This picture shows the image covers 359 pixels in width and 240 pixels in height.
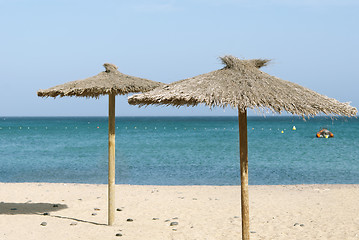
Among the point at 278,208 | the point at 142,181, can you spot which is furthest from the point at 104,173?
the point at 278,208

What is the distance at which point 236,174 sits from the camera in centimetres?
1909

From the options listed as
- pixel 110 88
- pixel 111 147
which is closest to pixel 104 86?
pixel 110 88

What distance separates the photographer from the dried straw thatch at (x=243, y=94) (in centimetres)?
520

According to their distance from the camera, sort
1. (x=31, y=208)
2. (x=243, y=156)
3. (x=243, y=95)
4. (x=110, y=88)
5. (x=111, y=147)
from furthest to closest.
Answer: (x=31, y=208) < (x=111, y=147) < (x=110, y=88) < (x=243, y=156) < (x=243, y=95)

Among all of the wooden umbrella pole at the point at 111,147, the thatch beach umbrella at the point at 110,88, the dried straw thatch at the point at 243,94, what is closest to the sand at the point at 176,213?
the wooden umbrella pole at the point at 111,147

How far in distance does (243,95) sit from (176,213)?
4950 mm

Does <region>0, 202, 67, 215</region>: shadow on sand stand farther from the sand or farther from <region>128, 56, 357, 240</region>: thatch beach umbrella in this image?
<region>128, 56, 357, 240</region>: thatch beach umbrella

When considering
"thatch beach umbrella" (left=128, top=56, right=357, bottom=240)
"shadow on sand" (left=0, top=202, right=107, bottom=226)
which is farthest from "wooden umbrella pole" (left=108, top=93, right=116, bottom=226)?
"thatch beach umbrella" (left=128, top=56, right=357, bottom=240)

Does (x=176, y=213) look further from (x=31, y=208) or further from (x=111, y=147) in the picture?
(x=31, y=208)

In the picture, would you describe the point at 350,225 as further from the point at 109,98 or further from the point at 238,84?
the point at 109,98

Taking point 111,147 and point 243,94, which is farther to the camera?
point 111,147

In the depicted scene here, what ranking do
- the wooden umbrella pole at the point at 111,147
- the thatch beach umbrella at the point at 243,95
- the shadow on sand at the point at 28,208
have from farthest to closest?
the shadow on sand at the point at 28,208 < the wooden umbrella pole at the point at 111,147 < the thatch beach umbrella at the point at 243,95

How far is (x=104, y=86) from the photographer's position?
7.54m

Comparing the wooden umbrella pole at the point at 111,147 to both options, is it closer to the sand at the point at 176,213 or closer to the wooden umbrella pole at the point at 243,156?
the sand at the point at 176,213
